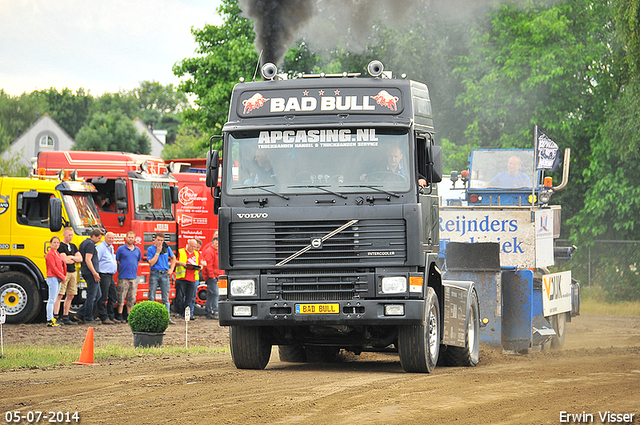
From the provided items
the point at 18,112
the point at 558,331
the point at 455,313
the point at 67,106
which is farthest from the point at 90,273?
the point at 67,106

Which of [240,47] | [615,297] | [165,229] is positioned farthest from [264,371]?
[240,47]

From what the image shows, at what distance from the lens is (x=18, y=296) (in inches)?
807

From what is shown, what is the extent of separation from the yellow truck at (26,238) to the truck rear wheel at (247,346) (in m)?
9.93

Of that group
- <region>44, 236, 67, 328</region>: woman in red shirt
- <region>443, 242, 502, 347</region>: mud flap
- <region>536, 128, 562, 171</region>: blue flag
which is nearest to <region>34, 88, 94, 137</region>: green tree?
<region>44, 236, 67, 328</region>: woman in red shirt

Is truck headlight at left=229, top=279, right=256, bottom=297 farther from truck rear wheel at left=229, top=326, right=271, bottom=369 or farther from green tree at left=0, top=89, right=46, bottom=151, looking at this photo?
green tree at left=0, top=89, right=46, bottom=151

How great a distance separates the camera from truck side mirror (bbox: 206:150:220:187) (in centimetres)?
1125

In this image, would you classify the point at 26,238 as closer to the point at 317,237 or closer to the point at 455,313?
the point at 455,313

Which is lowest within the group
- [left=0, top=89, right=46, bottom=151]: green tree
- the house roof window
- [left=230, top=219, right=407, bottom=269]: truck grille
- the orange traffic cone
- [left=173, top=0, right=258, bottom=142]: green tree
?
the orange traffic cone

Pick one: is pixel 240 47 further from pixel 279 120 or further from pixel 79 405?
pixel 79 405

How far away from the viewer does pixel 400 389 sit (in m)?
9.75

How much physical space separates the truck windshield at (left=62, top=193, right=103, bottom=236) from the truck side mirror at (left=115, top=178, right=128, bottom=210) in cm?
66

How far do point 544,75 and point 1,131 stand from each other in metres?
62.7

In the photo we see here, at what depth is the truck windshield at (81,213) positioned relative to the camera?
21172mm

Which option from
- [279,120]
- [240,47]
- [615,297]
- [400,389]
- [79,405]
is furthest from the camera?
[240,47]
